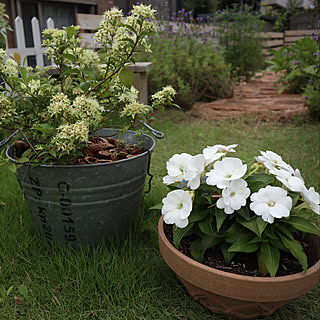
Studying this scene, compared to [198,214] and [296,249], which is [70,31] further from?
[296,249]

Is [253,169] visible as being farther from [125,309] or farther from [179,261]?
[125,309]

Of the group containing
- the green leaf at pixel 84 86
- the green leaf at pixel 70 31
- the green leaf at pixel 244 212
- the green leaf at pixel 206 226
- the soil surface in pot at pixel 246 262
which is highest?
the green leaf at pixel 70 31

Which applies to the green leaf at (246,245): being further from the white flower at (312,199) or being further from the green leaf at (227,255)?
the white flower at (312,199)

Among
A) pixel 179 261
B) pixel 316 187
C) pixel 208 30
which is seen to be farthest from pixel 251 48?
pixel 179 261

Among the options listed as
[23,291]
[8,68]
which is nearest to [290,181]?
[23,291]

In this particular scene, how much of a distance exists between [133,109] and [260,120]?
326 cm

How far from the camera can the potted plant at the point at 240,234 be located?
1103mm

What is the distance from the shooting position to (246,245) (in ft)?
3.89

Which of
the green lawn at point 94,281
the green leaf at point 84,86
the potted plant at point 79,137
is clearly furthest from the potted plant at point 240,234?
the green leaf at point 84,86

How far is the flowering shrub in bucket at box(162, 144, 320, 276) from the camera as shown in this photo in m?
1.13

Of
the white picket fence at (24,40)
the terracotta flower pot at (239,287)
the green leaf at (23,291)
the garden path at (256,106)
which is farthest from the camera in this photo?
the garden path at (256,106)

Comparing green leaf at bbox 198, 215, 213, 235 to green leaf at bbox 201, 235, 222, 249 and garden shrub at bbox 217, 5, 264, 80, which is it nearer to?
green leaf at bbox 201, 235, 222, 249

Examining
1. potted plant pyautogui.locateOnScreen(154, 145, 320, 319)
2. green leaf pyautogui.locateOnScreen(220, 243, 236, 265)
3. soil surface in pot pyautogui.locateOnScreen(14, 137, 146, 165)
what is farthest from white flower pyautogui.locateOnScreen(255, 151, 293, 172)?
soil surface in pot pyautogui.locateOnScreen(14, 137, 146, 165)

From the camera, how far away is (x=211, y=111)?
4672 millimetres
